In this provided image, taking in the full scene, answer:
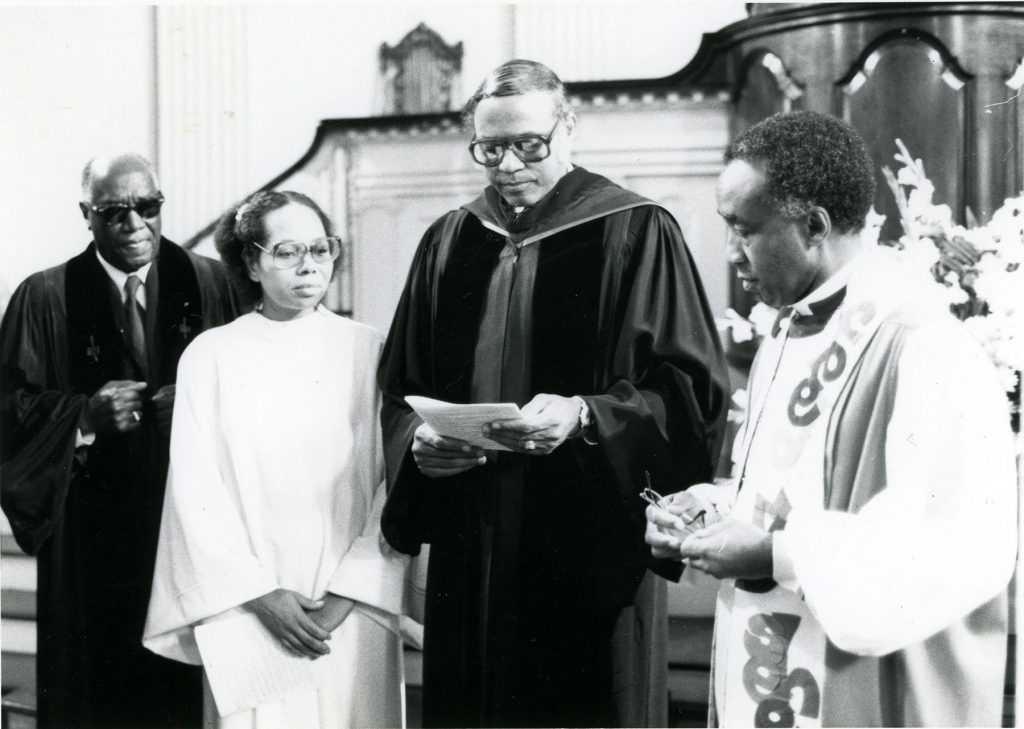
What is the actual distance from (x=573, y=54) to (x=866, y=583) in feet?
5.87

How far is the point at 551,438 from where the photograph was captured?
336 centimetres

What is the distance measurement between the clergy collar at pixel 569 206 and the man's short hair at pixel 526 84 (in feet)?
0.55

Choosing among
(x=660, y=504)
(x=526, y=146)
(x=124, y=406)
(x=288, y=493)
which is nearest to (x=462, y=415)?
(x=660, y=504)

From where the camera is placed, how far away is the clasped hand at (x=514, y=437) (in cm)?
332

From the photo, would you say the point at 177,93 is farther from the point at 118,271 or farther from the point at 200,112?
the point at 118,271

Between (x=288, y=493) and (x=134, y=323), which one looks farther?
(x=134, y=323)

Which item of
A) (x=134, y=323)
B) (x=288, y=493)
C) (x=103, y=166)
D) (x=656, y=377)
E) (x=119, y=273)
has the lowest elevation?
(x=288, y=493)

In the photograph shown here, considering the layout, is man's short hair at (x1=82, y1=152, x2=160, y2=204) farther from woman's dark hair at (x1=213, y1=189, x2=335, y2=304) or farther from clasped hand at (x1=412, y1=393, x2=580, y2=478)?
clasped hand at (x1=412, y1=393, x2=580, y2=478)

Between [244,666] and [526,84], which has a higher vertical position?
[526,84]

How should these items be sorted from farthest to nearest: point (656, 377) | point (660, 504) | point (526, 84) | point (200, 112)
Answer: point (200, 112)
point (526, 84)
point (656, 377)
point (660, 504)

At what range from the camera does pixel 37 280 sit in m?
3.99

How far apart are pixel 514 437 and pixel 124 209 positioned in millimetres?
1539

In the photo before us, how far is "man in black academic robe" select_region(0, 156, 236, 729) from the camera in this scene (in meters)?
3.89

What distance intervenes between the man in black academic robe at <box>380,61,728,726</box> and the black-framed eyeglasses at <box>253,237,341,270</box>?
0.37m
